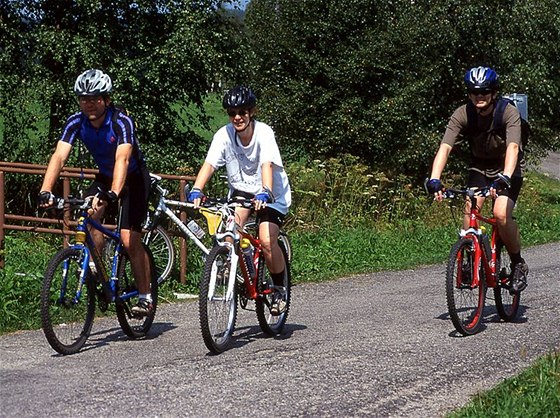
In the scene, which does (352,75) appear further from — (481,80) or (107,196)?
(107,196)

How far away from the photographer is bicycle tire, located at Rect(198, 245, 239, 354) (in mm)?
7434

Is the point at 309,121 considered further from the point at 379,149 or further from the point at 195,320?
the point at 195,320

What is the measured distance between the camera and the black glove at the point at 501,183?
8453 mm

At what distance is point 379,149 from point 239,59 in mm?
4916

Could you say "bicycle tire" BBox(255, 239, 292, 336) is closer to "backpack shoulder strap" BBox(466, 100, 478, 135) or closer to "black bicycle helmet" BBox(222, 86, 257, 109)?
"black bicycle helmet" BBox(222, 86, 257, 109)

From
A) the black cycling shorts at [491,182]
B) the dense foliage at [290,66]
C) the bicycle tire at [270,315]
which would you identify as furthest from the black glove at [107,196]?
the dense foliage at [290,66]

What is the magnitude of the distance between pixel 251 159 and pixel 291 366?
5.62ft

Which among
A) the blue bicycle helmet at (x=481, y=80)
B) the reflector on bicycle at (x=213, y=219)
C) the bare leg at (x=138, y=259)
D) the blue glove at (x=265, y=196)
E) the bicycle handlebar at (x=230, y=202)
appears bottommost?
the bare leg at (x=138, y=259)

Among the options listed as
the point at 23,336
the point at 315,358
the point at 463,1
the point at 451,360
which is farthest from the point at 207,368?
the point at 463,1

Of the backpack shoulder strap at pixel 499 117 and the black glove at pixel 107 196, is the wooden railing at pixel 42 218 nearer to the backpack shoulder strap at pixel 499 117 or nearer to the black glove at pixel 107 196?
the black glove at pixel 107 196

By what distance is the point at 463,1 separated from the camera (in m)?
25.1

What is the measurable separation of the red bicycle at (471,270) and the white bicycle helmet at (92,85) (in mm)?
2774

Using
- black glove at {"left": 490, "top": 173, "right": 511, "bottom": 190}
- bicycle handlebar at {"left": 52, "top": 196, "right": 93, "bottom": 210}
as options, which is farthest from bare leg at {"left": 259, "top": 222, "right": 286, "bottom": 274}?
black glove at {"left": 490, "top": 173, "right": 511, "bottom": 190}

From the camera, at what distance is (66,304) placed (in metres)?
7.70
